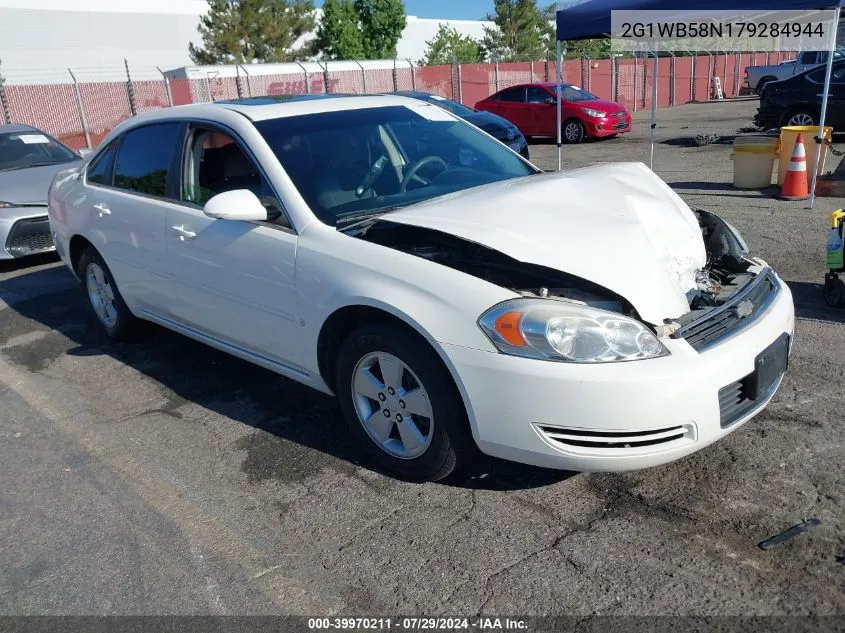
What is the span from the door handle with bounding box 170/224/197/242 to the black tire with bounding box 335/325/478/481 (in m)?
1.30

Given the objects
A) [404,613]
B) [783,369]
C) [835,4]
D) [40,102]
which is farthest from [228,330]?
[40,102]

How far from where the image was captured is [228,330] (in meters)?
4.03

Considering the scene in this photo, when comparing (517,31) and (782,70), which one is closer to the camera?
(782,70)

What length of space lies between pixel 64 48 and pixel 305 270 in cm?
4417

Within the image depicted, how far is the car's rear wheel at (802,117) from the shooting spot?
14.8 metres

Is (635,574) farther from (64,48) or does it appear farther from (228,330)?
(64,48)

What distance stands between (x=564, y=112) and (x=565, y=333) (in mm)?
17045

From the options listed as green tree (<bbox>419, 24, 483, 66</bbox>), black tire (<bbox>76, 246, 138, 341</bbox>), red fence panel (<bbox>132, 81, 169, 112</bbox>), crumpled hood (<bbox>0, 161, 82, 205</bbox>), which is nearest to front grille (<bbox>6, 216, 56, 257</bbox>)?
crumpled hood (<bbox>0, 161, 82, 205</bbox>)

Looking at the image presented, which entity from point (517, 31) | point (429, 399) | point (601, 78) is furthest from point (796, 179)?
point (517, 31)

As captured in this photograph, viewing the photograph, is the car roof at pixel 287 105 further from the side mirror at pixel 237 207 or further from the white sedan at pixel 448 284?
the side mirror at pixel 237 207

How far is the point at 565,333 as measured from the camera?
2.74 m

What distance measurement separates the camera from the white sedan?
275 cm

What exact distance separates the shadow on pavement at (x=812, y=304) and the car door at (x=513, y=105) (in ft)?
Answer: 47.3

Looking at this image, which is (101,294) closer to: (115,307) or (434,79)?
(115,307)
